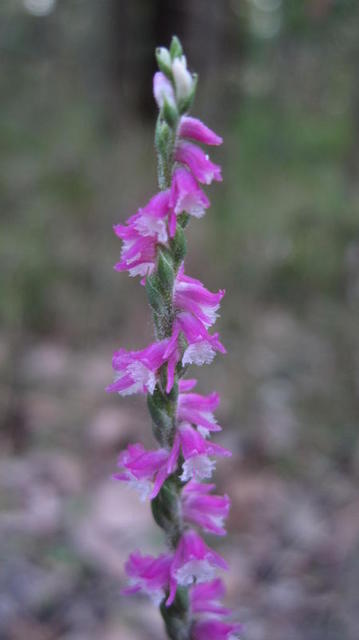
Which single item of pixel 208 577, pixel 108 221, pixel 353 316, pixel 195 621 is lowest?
pixel 195 621

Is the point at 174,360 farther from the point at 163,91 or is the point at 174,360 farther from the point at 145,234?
the point at 163,91

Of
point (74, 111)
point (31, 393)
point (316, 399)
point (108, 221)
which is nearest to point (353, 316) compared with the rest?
point (316, 399)

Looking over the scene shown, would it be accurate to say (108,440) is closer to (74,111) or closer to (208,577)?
(208,577)

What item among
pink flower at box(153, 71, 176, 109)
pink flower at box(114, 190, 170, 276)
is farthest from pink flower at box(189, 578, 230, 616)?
pink flower at box(153, 71, 176, 109)

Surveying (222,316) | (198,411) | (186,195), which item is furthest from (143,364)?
(222,316)

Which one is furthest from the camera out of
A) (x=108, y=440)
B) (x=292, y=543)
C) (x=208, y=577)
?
(x=108, y=440)

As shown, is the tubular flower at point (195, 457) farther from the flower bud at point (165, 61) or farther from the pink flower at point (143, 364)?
the flower bud at point (165, 61)
